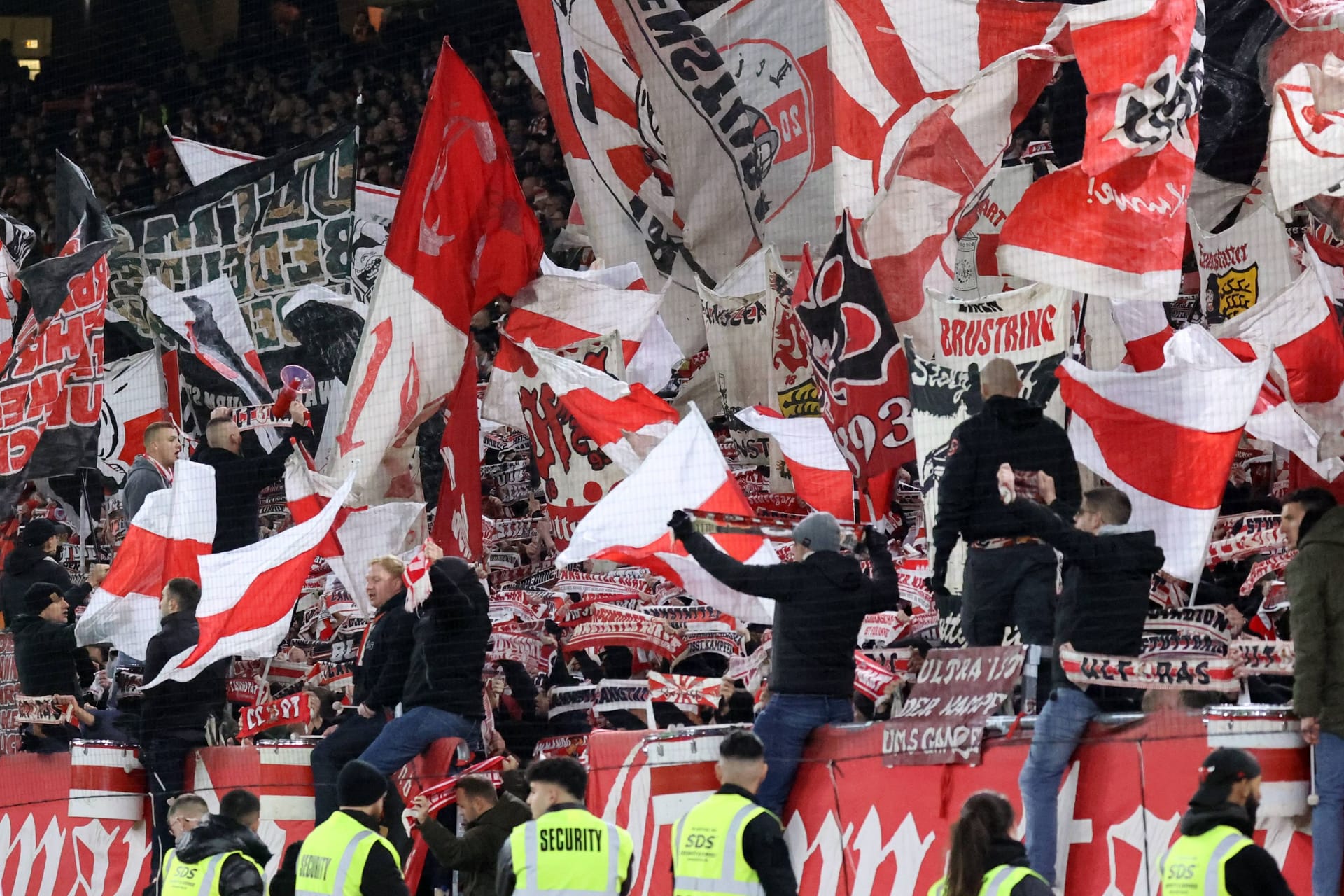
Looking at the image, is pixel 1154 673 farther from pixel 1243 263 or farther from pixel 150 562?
pixel 150 562

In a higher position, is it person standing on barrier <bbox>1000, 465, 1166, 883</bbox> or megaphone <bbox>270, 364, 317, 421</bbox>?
megaphone <bbox>270, 364, 317, 421</bbox>

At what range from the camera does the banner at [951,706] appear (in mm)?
6078

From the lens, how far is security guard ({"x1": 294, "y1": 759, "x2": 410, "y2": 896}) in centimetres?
578

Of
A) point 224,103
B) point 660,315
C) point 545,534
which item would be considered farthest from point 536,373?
point 224,103

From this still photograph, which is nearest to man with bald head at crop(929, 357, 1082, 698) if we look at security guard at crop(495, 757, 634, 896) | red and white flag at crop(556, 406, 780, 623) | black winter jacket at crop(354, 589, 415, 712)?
red and white flag at crop(556, 406, 780, 623)

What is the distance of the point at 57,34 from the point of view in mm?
20609

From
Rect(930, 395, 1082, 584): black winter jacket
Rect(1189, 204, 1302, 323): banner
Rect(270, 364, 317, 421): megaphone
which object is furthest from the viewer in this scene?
Rect(270, 364, 317, 421): megaphone

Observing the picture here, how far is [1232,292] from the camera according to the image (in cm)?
884

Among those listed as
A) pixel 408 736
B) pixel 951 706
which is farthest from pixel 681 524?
pixel 408 736

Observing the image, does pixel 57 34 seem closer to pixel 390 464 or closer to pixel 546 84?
pixel 546 84

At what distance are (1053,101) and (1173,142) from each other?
9.68ft

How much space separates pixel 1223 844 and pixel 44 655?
5.92 m

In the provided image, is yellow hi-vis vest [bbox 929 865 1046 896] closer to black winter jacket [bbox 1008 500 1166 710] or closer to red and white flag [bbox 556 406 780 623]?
black winter jacket [bbox 1008 500 1166 710]

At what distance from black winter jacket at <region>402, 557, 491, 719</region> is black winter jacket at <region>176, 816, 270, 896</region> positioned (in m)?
0.90
